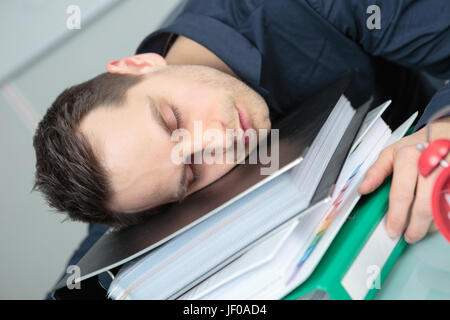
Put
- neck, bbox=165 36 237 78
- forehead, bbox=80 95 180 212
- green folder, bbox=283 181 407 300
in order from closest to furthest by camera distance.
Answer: green folder, bbox=283 181 407 300, forehead, bbox=80 95 180 212, neck, bbox=165 36 237 78

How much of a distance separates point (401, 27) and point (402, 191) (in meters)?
0.47

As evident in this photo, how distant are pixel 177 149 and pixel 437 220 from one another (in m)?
0.43

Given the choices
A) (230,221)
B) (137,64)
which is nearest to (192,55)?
(137,64)

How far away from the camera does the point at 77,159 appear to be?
0.75 m

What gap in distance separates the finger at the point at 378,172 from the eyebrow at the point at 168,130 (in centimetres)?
33

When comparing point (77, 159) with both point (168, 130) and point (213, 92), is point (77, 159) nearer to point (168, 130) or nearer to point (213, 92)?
point (168, 130)

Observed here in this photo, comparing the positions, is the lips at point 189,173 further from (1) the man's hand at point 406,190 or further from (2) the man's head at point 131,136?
(1) the man's hand at point 406,190

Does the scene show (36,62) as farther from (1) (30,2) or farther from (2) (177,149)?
(2) (177,149)

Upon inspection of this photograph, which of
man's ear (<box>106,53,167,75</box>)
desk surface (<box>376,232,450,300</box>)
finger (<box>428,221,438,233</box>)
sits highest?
man's ear (<box>106,53,167,75</box>)

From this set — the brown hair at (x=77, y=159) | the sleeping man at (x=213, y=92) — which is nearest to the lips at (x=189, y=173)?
the sleeping man at (x=213, y=92)

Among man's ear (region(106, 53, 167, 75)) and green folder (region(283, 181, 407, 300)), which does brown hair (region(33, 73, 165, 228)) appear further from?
green folder (region(283, 181, 407, 300))

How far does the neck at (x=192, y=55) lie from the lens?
0.96 m

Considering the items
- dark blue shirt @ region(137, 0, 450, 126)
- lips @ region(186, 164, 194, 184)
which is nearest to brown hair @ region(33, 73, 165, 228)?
lips @ region(186, 164, 194, 184)

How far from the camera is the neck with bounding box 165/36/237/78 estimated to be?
956 millimetres
